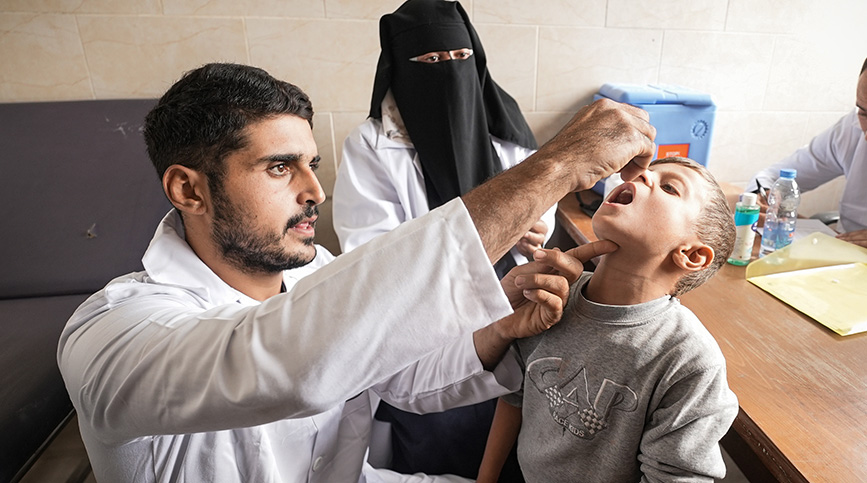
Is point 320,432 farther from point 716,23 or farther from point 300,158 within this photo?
point 716,23

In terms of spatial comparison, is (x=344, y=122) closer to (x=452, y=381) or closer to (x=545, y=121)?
(x=545, y=121)

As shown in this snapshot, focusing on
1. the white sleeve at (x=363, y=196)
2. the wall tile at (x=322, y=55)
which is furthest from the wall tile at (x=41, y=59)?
the white sleeve at (x=363, y=196)

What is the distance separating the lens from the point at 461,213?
2.08ft

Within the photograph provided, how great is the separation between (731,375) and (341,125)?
2.03 m

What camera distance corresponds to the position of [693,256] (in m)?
Result: 1.02

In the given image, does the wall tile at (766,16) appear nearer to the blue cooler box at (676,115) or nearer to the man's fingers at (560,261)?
the blue cooler box at (676,115)

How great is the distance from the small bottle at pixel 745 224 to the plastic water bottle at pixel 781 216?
0.46 feet

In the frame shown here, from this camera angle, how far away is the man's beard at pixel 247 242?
1065mm

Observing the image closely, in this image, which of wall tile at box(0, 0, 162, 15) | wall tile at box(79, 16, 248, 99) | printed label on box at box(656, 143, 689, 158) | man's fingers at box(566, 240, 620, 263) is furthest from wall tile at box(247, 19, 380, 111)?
man's fingers at box(566, 240, 620, 263)

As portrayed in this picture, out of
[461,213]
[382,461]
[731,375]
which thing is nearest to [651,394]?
[731,375]

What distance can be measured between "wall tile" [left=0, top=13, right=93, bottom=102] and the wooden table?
2.70m

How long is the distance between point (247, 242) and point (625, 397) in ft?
2.76

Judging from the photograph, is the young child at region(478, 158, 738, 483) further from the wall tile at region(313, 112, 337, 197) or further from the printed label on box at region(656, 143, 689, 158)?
the wall tile at region(313, 112, 337, 197)

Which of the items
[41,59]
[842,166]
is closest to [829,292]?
[842,166]
